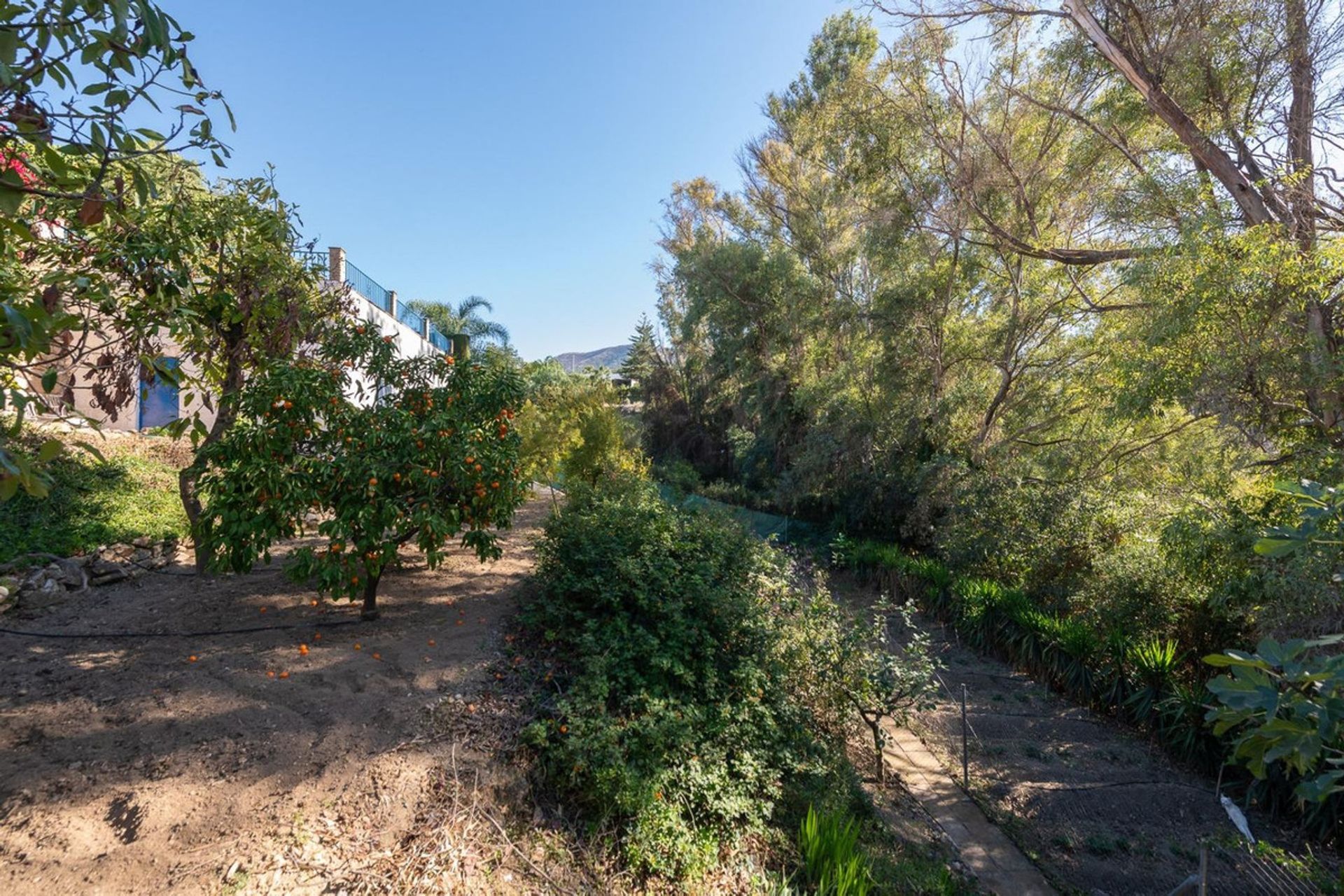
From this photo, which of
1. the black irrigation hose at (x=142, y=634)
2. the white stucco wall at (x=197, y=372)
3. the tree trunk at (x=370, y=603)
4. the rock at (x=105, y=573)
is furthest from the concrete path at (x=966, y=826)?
the rock at (x=105, y=573)

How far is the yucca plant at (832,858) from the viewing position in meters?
3.56

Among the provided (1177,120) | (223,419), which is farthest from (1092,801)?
(223,419)

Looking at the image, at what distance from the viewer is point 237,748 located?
11.0 ft

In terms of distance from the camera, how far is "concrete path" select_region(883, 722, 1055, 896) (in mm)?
4500

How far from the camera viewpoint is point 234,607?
5.08 metres

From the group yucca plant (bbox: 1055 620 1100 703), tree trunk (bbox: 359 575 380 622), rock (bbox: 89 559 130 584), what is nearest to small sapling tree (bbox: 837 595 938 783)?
yucca plant (bbox: 1055 620 1100 703)

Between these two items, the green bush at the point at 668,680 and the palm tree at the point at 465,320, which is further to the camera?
the palm tree at the point at 465,320

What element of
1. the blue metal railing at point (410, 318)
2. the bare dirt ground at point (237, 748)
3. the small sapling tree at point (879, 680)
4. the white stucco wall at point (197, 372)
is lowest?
the small sapling tree at point (879, 680)

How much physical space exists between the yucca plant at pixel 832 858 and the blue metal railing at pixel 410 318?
1652cm

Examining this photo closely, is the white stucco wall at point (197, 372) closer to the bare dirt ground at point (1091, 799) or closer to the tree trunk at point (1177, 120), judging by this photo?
the bare dirt ground at point (1091, 799)

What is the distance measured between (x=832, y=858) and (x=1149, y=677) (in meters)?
5.06

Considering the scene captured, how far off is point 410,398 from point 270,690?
2467mm

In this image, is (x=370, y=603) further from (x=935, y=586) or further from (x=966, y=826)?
(x=935, y=586)

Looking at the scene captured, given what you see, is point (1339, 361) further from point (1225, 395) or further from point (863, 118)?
point (863, 118)
